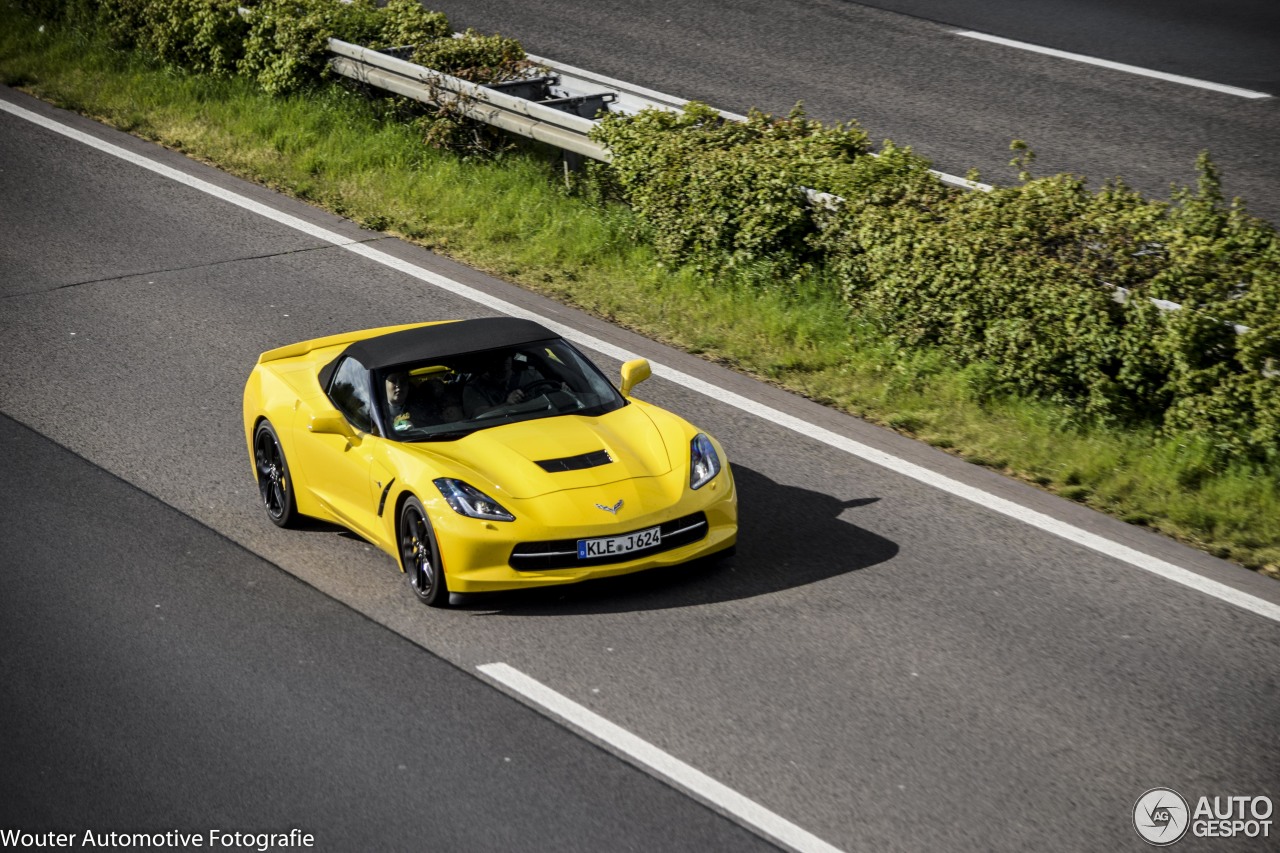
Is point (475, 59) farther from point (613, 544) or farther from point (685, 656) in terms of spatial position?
point (685, 656)

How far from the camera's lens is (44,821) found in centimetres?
629

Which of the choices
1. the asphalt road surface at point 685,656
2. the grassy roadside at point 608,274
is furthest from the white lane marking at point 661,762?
the grassy roadside at point 608,274

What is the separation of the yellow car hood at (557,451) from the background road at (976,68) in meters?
7.22

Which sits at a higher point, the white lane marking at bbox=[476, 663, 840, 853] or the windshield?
the windshield

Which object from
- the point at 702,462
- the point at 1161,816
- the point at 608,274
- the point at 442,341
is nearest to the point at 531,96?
the point at 608,274

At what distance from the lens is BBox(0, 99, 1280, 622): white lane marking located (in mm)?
8258

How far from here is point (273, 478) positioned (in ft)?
30.5

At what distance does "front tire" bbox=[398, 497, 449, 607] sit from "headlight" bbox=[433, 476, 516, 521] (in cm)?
17

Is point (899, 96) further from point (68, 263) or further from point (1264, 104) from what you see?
point (68, 263)

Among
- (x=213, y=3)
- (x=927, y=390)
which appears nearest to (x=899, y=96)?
(x=927, y=390)

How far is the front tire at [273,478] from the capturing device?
9.05 meters

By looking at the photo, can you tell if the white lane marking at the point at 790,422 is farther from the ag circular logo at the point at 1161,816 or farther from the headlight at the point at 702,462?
the ag circular logo at the point at 1161,816

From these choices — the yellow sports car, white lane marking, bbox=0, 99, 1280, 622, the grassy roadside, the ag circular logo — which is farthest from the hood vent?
the ag circular logo

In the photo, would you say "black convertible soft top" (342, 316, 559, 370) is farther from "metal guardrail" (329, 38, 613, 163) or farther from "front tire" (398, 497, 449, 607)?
"metal guardrail" (329, 38, 613, 163)
